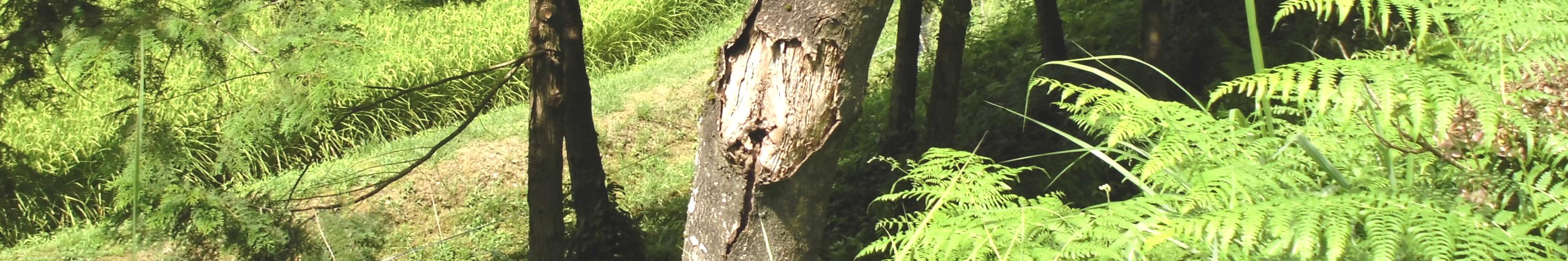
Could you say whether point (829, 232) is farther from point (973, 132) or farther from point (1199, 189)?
point (1199, 189)

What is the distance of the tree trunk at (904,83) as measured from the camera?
17.4ft

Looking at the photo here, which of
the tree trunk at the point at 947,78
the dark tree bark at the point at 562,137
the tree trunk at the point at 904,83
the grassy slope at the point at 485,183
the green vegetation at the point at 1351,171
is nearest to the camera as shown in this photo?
the green vegetation at the point at 1351,171

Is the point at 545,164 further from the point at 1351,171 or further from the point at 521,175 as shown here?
the point at 1351,171

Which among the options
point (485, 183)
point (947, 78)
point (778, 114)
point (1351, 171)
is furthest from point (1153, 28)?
point (485, 183)

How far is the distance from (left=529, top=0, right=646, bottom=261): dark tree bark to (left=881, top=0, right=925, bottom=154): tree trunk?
1450 mm

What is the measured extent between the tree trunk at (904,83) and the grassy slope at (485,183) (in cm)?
129

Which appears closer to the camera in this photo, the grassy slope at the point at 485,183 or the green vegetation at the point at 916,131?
the green vegetation at the point at 916,131

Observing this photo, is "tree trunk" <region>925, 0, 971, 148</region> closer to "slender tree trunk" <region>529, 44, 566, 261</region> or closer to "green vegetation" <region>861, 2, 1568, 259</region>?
"slender tree trunk" <region>529, 44, 566, 261</region>

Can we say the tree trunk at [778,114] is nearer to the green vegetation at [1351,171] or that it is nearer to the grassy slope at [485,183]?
the green vegetation at [1351,171]

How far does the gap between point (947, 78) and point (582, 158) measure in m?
1.69

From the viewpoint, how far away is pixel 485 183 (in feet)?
22.9

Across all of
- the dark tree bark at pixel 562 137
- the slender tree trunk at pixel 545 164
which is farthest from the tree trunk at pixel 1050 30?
the slender tree trunk at pixel 545 164

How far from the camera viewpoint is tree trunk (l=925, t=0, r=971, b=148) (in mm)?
5109

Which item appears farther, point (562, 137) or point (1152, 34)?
point (1152, 34)
